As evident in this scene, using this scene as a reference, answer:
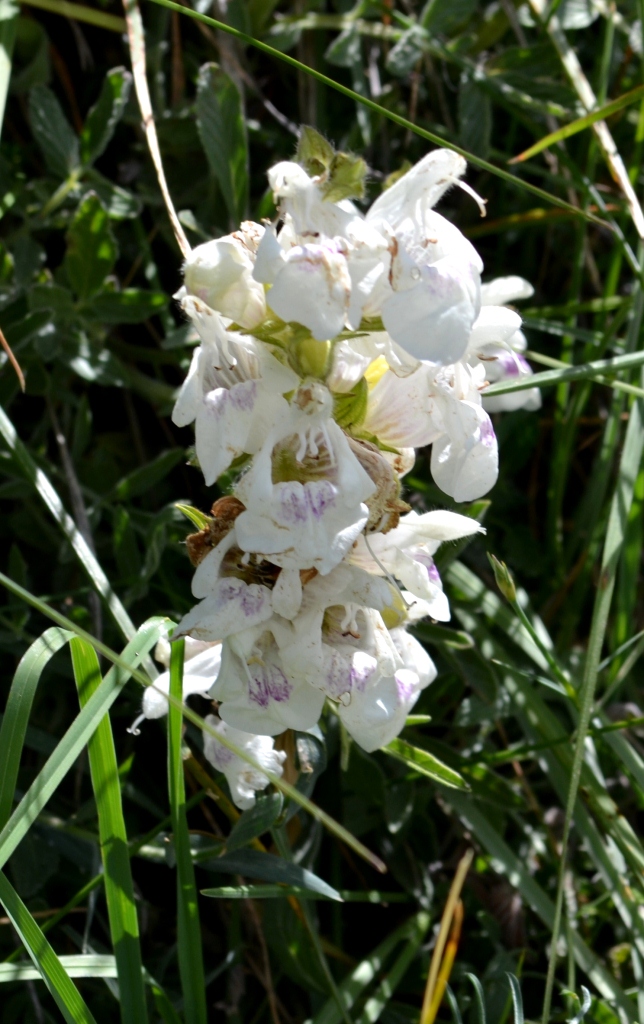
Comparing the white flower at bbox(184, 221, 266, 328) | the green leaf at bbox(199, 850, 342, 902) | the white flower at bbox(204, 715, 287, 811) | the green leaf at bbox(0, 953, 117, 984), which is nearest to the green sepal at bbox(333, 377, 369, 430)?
the white flower at bbox(184, 221, 266, 328)

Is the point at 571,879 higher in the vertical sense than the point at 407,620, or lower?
lower

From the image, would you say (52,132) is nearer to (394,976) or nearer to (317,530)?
(317,530)

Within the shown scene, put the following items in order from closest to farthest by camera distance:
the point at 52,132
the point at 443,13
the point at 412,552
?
the point at 412,552 < the point at 52,132 < the point at 443,13

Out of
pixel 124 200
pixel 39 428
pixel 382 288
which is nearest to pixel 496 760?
pixel 382 288

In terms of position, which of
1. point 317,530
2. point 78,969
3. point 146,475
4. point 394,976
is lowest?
point 394,976

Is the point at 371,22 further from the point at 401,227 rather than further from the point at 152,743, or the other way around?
the point at 152,743

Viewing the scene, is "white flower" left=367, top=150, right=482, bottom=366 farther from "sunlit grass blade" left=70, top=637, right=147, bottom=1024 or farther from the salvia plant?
"sunlit grass blade" left=70, top=637, right=147, bottom=1024

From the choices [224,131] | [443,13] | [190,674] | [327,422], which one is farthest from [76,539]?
[443,13]
